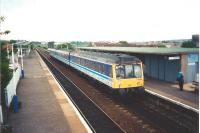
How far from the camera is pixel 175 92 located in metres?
19.8

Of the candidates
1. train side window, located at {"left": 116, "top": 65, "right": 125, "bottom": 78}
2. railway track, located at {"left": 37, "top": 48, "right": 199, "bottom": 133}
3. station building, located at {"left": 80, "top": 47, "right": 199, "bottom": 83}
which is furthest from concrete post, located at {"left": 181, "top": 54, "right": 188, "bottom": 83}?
train side window, located at {"left": 116, "top": 65, "right": 125, "bottom": 78}

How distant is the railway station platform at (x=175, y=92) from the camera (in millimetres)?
16902

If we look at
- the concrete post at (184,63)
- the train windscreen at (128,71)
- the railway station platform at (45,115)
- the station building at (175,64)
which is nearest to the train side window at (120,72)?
the train windscreen at (128,71)

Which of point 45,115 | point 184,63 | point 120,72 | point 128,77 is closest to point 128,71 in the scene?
point 128,77

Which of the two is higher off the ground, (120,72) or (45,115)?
(120,72)

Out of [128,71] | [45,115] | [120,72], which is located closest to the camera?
[45,115]

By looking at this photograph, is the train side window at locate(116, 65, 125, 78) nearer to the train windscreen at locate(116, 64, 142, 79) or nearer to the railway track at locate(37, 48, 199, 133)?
the train windscreen at locate(116, 64, 142, 79)

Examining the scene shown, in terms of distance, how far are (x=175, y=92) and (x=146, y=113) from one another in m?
5.22

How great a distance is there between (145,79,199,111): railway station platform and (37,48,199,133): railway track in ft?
2.16

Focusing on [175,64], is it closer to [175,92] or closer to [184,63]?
[184,63]

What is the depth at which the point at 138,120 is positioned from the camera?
46.9 feet

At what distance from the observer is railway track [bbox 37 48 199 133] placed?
13.1 meters

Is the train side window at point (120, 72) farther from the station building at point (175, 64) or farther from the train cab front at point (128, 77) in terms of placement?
the station building at point (175, 64)

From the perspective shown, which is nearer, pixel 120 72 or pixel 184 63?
pixel 120 72
